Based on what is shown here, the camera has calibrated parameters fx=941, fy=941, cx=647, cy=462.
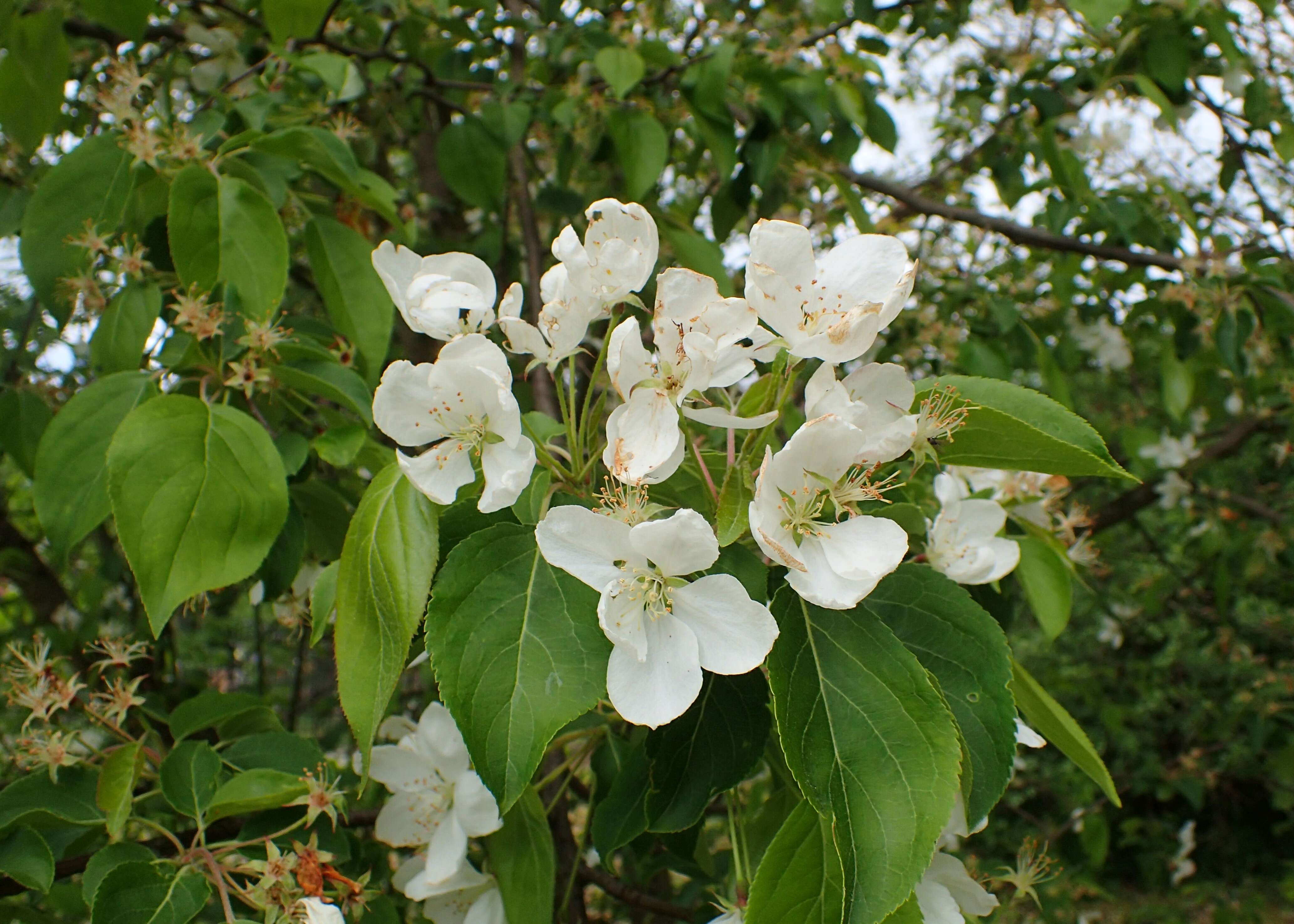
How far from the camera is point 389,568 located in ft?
3.04

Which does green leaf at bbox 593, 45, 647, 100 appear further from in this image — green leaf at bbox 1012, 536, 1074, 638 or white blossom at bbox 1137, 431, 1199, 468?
white blossom at bbox 1137, 431, 1199, 468

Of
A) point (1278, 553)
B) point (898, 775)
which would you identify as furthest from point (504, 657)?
point (1278, 553)

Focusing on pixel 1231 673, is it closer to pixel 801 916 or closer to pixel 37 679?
pixel 801 916

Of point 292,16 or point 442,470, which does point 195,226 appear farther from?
point 442,470

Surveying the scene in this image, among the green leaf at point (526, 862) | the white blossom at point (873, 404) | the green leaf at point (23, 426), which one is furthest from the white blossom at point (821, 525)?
the green leaf at point (23, 426)

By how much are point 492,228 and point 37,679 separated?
1499mm

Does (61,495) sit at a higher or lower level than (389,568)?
lower

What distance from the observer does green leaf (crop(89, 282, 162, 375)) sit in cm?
146

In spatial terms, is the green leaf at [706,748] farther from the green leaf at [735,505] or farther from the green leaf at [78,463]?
the green leaf at [78,463]

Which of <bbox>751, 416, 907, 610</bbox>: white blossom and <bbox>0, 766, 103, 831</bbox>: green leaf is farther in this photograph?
<bbox>0, 766, 103, 831</bbox>: green leaf

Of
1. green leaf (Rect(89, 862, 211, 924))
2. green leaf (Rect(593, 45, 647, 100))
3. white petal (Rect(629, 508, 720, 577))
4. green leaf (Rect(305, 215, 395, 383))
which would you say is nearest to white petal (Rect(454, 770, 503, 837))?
green leaf (Rect(89, 862, 211, 924))

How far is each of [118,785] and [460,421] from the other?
2.34 feet

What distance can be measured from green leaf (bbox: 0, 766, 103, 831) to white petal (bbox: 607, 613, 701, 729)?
81 centimetres

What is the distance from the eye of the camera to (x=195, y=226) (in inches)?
52.8
